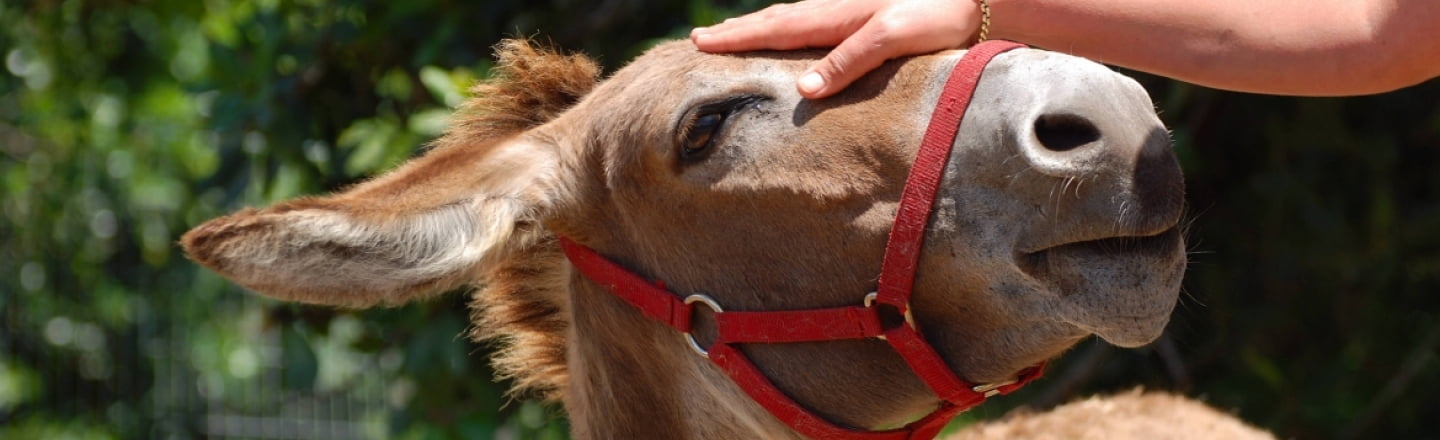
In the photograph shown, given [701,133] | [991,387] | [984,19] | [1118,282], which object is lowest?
[991,387]

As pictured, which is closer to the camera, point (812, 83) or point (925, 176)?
point (925, 176)

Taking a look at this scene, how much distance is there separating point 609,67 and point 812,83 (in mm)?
2406

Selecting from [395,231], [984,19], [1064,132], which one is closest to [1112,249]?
[1064,132]

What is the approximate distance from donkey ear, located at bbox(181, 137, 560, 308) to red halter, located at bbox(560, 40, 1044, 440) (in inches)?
7.3

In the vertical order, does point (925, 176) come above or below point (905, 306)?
above

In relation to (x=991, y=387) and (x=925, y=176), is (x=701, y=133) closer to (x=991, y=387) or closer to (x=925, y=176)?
(x=925, y=176)

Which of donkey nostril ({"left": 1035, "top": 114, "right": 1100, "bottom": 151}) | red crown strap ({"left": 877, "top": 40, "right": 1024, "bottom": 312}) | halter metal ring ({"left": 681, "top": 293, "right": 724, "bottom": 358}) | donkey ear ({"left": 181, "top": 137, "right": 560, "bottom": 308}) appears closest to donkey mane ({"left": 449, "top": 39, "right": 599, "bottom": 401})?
donkey ear ({"left": 181, "top": 137, "right": 560, "bottom": 308})

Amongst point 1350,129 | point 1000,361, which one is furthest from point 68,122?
point 1000,361

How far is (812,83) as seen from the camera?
7.49 ft

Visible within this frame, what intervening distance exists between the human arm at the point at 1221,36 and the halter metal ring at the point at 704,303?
15.8 inches

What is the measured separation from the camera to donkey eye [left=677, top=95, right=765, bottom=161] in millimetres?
2375

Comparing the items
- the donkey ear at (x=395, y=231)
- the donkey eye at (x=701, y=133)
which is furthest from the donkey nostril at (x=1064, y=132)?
the donkey ear at (x=395, y=231)

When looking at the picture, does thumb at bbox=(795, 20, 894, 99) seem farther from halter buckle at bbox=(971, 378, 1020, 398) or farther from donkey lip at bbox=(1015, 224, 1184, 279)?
halter buckle at bbox=(971, 378, 1020, 398)

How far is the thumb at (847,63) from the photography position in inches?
88.8
